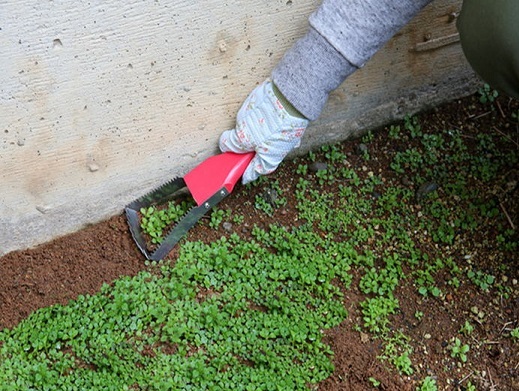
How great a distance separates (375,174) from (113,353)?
1.06m

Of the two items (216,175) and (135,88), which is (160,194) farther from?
(135,88)

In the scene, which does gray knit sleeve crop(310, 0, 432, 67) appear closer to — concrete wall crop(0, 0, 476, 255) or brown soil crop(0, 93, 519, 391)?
concrete wall crop(0, 0, 476, 255)

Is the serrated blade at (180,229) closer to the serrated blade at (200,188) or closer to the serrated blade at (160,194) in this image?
the serrated blade at (200,188)

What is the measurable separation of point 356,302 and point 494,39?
2.97ft

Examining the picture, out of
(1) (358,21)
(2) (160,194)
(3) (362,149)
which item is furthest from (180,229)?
(1) (358,21)

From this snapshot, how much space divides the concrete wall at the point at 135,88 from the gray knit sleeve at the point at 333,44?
165 mm

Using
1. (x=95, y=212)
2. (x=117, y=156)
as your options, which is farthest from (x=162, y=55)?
(x=95, y=212)

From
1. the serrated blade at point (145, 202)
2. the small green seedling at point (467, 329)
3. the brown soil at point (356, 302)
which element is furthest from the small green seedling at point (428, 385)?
the serrated blade at point (145, 202)

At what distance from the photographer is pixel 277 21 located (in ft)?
6.95

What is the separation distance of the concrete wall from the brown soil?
0.10 meters

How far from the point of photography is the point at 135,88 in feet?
6.84

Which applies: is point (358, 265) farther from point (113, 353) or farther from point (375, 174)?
point (113, 353)

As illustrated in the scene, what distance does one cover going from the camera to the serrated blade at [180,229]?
2264 millimetres

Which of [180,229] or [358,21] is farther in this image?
[180,229]
